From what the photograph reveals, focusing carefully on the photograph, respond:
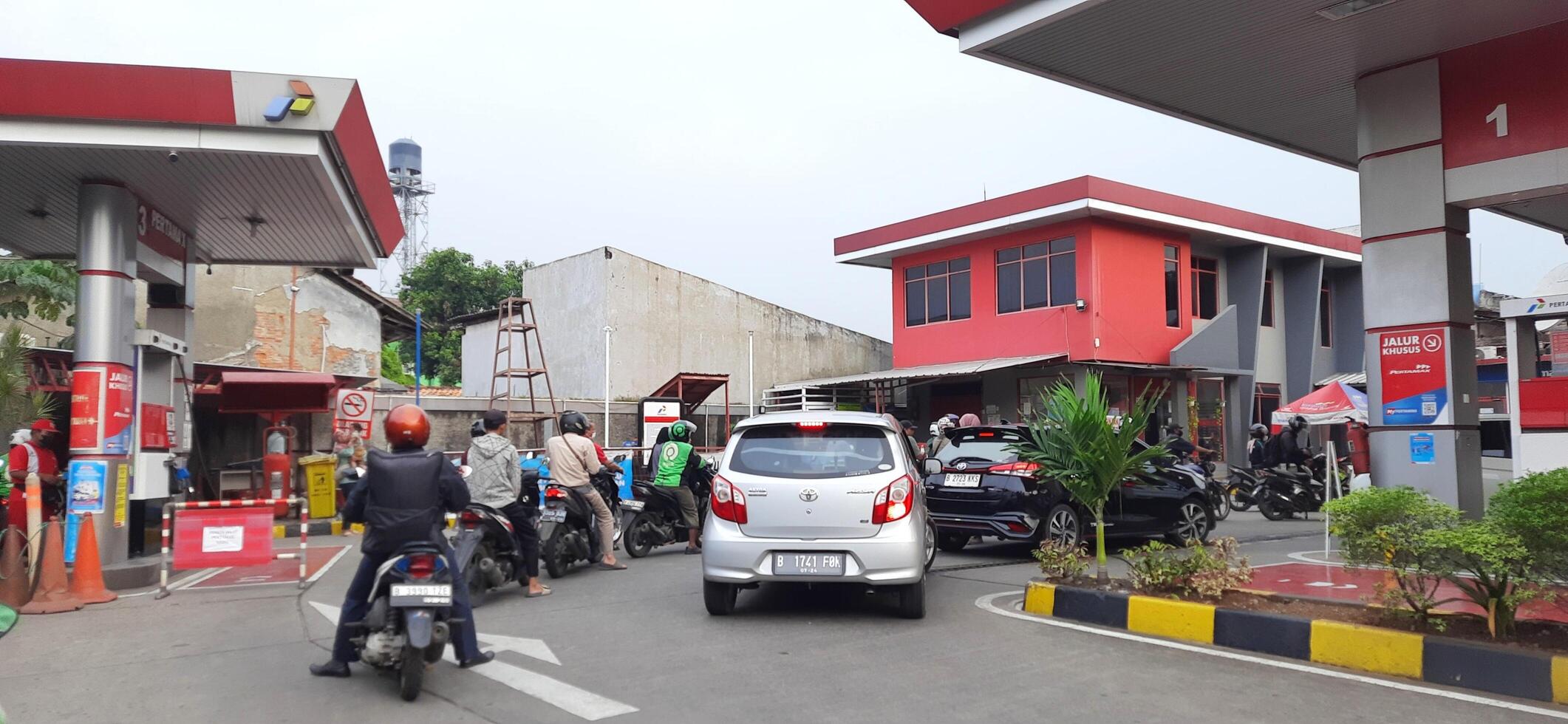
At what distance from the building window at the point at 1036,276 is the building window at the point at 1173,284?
3045 mm

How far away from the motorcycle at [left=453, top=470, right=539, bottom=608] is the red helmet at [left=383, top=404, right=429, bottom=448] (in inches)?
88.6

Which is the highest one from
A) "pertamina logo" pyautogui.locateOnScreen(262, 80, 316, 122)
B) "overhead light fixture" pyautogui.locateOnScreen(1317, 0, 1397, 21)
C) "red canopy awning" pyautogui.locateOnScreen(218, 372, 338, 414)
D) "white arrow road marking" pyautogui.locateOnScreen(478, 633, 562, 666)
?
"overhead light fixture" pyautogui.locateOnScreen(1317, 0, 1397, 21)

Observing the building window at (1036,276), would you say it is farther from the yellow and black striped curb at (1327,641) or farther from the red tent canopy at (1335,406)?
the yellow and black striped curb at (1327,641)

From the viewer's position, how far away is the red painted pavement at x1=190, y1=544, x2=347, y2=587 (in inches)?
414

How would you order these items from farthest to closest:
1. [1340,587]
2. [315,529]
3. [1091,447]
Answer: [315,529] < [1340,587] < [1091,447]

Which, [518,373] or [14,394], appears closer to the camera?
[14,394]

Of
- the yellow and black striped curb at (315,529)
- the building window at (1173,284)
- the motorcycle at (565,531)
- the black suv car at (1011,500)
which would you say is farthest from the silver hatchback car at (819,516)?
the building window at (1173,284)

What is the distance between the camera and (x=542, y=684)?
5.90 metres

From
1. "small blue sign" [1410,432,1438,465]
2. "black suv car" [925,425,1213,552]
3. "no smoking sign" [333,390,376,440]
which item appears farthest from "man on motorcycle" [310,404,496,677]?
"no smoking sign" [333,390,376,440]

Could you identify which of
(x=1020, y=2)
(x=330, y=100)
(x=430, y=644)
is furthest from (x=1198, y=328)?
(x=430, y=644)

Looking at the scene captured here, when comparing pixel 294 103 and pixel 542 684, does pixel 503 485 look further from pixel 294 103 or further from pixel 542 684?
pixel 294 103

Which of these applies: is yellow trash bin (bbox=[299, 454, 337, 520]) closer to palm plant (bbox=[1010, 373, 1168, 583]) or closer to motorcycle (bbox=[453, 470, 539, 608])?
motorcycle (bbox=[453, 470, 539, 608])

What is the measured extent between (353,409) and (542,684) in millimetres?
12933

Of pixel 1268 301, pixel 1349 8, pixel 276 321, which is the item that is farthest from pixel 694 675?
pixel 1268 301
